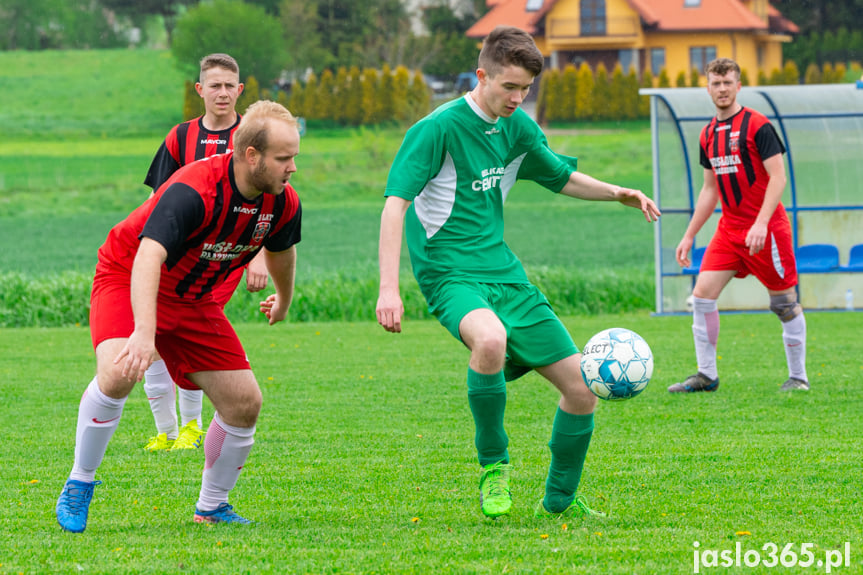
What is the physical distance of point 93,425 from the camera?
4.56m

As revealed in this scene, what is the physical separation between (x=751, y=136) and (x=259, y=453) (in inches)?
169

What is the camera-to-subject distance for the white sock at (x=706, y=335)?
8867 mm

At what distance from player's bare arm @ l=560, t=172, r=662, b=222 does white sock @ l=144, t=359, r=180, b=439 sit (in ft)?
9.08

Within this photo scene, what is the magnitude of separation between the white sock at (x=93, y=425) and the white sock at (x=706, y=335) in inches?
212

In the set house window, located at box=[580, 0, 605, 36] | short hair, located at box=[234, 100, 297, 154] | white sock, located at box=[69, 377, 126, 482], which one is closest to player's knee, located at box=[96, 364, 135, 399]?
white sock, located at box=[69, 377, 126, 482]

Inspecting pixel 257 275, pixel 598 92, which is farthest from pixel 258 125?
pixel 598 92

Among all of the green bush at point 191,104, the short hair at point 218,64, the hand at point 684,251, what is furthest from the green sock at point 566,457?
the green bush at point 191,104

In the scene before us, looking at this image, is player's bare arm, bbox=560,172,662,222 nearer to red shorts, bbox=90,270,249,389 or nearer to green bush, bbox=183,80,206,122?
red shorts, bbox=90,270,249,389

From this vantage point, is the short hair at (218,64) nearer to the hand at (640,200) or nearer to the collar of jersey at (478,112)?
the collar of jersey at (478,112)

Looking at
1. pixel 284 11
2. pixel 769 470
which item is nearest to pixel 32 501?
pixel 769 470

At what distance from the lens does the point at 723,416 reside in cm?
764

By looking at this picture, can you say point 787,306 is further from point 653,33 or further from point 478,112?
point 653,33

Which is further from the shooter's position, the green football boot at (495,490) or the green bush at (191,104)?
the green bush at (191,104)

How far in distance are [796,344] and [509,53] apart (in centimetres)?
496
